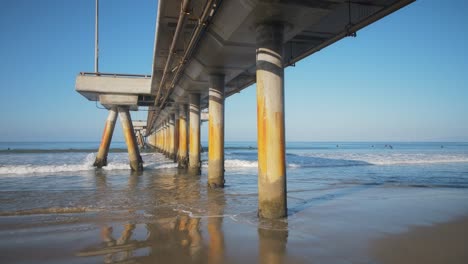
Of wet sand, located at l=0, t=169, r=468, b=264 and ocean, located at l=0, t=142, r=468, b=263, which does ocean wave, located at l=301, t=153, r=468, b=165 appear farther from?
wet sand, located at l=0, t=169, r=468, b=264

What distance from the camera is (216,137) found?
33.8 feet

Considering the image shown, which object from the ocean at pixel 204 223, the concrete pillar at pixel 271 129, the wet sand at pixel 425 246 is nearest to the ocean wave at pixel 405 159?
the ocean at pixel 204 223

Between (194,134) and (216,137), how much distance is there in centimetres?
342

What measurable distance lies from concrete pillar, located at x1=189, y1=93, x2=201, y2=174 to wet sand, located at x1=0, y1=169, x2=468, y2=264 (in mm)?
4518

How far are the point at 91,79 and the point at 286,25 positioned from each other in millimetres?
12233

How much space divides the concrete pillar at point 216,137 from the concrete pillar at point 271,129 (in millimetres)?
4498

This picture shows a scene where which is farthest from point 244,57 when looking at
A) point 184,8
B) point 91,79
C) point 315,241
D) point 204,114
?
point 204,114

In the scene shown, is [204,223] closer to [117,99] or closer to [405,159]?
[117,99]

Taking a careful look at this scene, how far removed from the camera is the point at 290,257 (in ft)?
12.9

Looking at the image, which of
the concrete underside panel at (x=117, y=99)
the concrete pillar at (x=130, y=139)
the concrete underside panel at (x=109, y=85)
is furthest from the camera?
the concrete pillar at (x=130, y=139)

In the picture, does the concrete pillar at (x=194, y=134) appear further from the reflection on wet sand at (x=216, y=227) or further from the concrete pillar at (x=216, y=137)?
the reflection on wet sand at (x=216, y=227)

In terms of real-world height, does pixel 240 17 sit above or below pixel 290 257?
above

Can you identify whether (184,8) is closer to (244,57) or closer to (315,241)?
(244,57)

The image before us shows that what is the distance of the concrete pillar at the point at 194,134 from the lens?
13.5m
